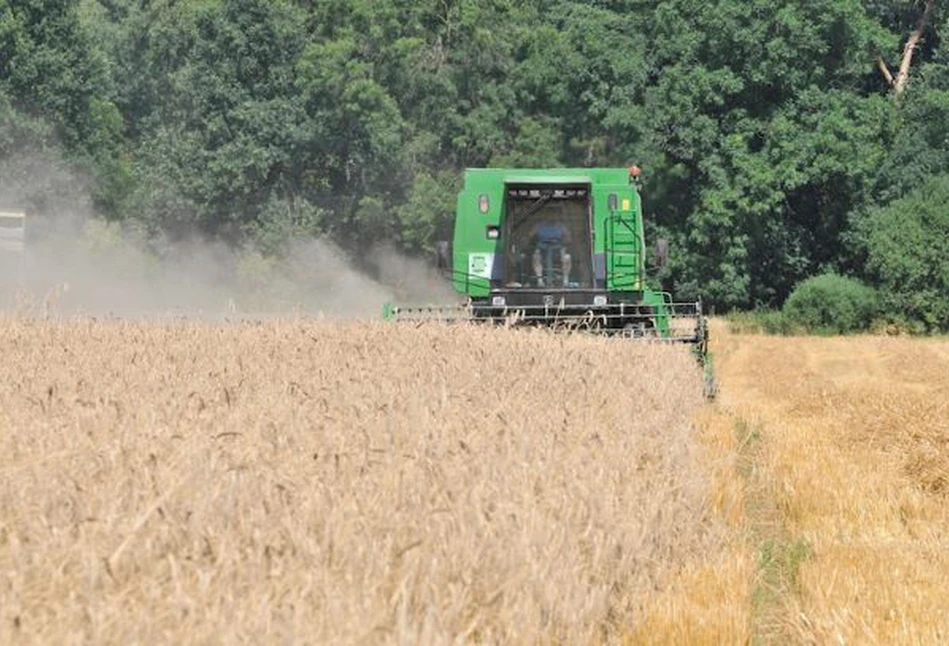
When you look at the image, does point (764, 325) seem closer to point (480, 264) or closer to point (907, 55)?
point (907, 55)

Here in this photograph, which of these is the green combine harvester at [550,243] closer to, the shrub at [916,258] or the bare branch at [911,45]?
the shrub at [916,258]

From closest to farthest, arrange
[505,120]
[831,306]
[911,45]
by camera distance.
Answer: [831,306]
[505,120]
[911,45]

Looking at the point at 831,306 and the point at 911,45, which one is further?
the point at 911,45

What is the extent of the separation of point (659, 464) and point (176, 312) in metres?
10.2

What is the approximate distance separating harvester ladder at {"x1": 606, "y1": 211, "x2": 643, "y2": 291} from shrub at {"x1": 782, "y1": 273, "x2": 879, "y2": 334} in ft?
72.9

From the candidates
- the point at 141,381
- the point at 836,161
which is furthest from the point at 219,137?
the point at 141,381

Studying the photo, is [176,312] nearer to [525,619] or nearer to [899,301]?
[525,619]

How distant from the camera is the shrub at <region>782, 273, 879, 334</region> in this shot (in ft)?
137

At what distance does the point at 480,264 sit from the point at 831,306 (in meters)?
23.1

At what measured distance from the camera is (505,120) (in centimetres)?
5094

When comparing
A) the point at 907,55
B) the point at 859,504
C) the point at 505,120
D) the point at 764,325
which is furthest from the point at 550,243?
the point at 907,55

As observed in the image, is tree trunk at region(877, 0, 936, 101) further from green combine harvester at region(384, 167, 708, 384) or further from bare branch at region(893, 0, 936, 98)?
green combine harvester at region(384, 167, 708, 384)

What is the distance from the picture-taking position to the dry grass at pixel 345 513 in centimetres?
445

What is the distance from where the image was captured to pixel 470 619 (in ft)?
16.4
